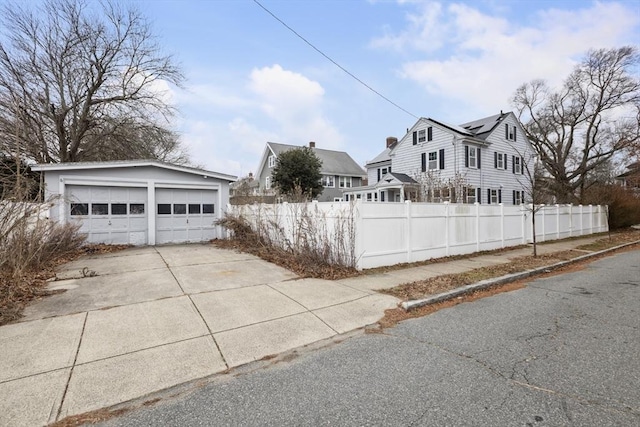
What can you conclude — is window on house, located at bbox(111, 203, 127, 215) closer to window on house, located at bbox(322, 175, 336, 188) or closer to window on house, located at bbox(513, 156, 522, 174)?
window on house, located at bbox(322, 175, 336, 188)

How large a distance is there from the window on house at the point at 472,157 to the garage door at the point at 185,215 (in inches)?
639

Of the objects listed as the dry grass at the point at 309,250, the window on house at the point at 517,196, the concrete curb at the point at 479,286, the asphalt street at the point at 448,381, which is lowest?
the asphalt street at the point at 448,381

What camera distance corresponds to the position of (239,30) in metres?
9.60

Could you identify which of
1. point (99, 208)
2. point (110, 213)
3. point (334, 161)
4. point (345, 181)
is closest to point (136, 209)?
point (110, 213)

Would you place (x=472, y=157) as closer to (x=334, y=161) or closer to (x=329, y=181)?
(x=329, y=181)

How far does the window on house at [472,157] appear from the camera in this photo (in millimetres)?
20750

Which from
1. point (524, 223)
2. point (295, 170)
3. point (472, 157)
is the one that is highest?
point (472, 157)

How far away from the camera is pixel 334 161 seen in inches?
1373

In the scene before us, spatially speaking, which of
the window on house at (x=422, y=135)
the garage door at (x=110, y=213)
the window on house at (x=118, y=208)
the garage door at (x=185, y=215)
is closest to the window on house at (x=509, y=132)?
the window on house at (x=422, y=135)

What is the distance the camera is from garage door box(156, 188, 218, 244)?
521 inches

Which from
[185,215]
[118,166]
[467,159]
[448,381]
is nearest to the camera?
[448,381]

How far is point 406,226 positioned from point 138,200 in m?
10.7

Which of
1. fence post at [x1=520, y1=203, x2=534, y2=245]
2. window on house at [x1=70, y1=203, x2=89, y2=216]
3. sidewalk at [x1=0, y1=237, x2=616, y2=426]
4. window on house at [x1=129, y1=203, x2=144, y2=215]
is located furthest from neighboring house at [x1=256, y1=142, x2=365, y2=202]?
sidewalk at [x1=0, y1=237, x2=616, y2=426]

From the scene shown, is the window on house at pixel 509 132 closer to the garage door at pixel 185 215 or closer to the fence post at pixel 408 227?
the fence post at pixel 408 227
